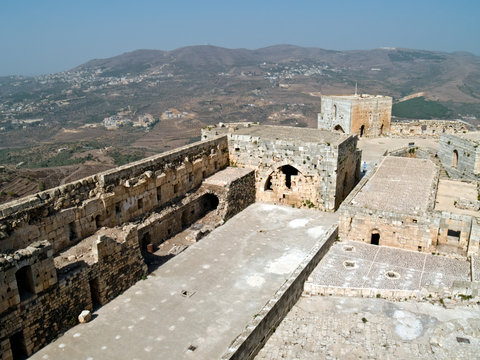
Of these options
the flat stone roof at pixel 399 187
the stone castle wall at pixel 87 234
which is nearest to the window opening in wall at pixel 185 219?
the stone castle wall at pixel 87 234

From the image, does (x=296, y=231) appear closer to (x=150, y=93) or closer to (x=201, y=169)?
(x=201, y=169)

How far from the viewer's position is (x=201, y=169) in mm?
16719

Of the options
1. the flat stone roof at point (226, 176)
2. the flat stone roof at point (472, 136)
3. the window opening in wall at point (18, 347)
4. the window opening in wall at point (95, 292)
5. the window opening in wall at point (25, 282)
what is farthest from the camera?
the flat stone roof at point (472, 136)

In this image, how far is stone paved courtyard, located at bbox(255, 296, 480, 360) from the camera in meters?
8.93

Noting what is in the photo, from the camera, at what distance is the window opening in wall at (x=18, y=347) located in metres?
8.53

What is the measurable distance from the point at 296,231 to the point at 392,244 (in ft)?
11.1

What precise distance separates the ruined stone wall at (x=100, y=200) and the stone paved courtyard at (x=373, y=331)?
5966mm

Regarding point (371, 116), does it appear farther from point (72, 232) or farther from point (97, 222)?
point (72, 232)

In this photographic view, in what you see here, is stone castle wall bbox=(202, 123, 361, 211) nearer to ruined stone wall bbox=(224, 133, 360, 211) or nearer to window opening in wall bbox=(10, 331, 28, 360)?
ruined stone wall bbox=(224, 133, 360, 211)

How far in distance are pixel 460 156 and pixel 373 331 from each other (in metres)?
14.6

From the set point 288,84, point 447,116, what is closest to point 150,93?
point 288,84

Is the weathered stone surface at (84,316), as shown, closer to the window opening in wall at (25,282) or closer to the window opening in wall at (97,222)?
the window opening in wall at (25,282)

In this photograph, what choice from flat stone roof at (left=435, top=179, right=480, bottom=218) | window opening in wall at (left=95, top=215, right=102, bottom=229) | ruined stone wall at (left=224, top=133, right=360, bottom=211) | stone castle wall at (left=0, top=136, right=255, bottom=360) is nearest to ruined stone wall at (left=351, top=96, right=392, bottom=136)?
ruined stone wall at (left=224, top=133, right=360, bottom=211)

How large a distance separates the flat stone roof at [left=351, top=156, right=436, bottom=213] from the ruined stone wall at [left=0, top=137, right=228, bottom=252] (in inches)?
257
